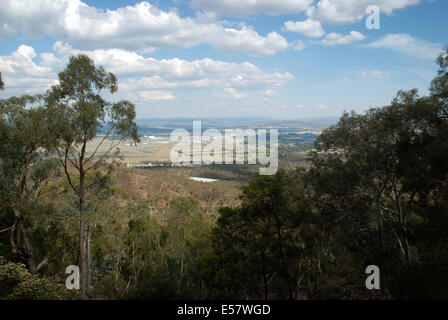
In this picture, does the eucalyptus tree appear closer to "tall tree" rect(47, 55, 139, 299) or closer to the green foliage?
"tall tree" rect(47, 55, 139, 299)

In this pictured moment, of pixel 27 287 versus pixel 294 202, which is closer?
pixel 27 287

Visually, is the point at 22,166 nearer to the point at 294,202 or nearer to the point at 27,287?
the point at 27,287

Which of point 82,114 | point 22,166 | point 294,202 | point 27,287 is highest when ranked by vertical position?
point 82,114

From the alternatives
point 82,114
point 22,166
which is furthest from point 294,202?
point 22,166

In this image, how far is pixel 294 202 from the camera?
1190cm

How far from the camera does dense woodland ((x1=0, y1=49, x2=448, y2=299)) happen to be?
31.8 feet

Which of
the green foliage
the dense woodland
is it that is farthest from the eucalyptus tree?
the green foliage

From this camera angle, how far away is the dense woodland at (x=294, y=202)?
9.70 metres

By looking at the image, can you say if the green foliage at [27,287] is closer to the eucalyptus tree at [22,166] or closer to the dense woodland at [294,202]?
the dense woodland at [294,202]

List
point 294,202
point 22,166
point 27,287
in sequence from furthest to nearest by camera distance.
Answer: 1. point 22,166
2. point 294,202
3. point 27,287

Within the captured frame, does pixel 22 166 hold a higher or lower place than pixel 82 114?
lower

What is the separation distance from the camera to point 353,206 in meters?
12.4

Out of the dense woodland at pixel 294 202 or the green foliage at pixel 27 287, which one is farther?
the dense woodland at pixel 294 202

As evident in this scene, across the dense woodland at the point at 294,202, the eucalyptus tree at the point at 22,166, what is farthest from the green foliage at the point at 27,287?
the eucalyptus tree at the point at 22,166
